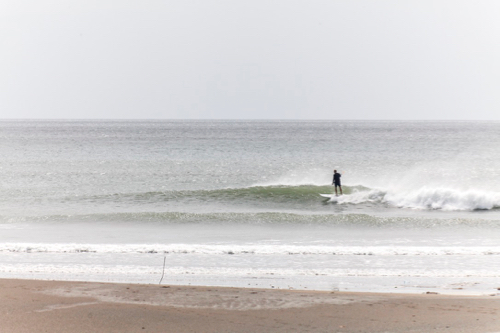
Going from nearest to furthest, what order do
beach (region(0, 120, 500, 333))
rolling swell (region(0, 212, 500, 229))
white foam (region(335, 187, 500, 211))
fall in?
beach (region(0, 120, 500, 333))
rolling swell (region(0, 212, 500, 229))
white foam (region(335, 187, 500, 211))

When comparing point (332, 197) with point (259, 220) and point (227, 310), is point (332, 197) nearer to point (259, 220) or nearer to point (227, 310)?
point (259, 220)

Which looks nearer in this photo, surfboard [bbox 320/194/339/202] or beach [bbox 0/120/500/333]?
beach [bbox 0/120/500/333]

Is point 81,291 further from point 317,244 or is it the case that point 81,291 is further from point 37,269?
point 317,244

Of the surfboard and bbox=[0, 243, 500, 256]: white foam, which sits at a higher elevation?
bbox=[0, 243, 500, 256]: white foam

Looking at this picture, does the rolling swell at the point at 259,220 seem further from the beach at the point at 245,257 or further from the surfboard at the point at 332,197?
the surfboard at the point at 332,197

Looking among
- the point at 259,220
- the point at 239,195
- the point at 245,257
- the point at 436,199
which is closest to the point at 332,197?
the point at 239,195

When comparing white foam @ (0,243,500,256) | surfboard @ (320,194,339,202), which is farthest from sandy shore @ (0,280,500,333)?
surfboard @ (320,194,339,202)

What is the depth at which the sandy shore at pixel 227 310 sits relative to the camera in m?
7.81

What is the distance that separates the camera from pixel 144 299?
9.36 metres

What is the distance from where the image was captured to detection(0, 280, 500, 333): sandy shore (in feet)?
25.6

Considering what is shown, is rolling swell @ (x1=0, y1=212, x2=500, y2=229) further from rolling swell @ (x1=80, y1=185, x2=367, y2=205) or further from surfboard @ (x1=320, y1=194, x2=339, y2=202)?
surfboard @ (x1=320, y1=194, x2=339, y2=202)

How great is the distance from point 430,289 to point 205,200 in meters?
17.3

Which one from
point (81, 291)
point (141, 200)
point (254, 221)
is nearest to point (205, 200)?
point (141, 200)

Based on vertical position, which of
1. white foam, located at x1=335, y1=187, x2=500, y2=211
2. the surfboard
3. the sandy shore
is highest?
the sandy shore
